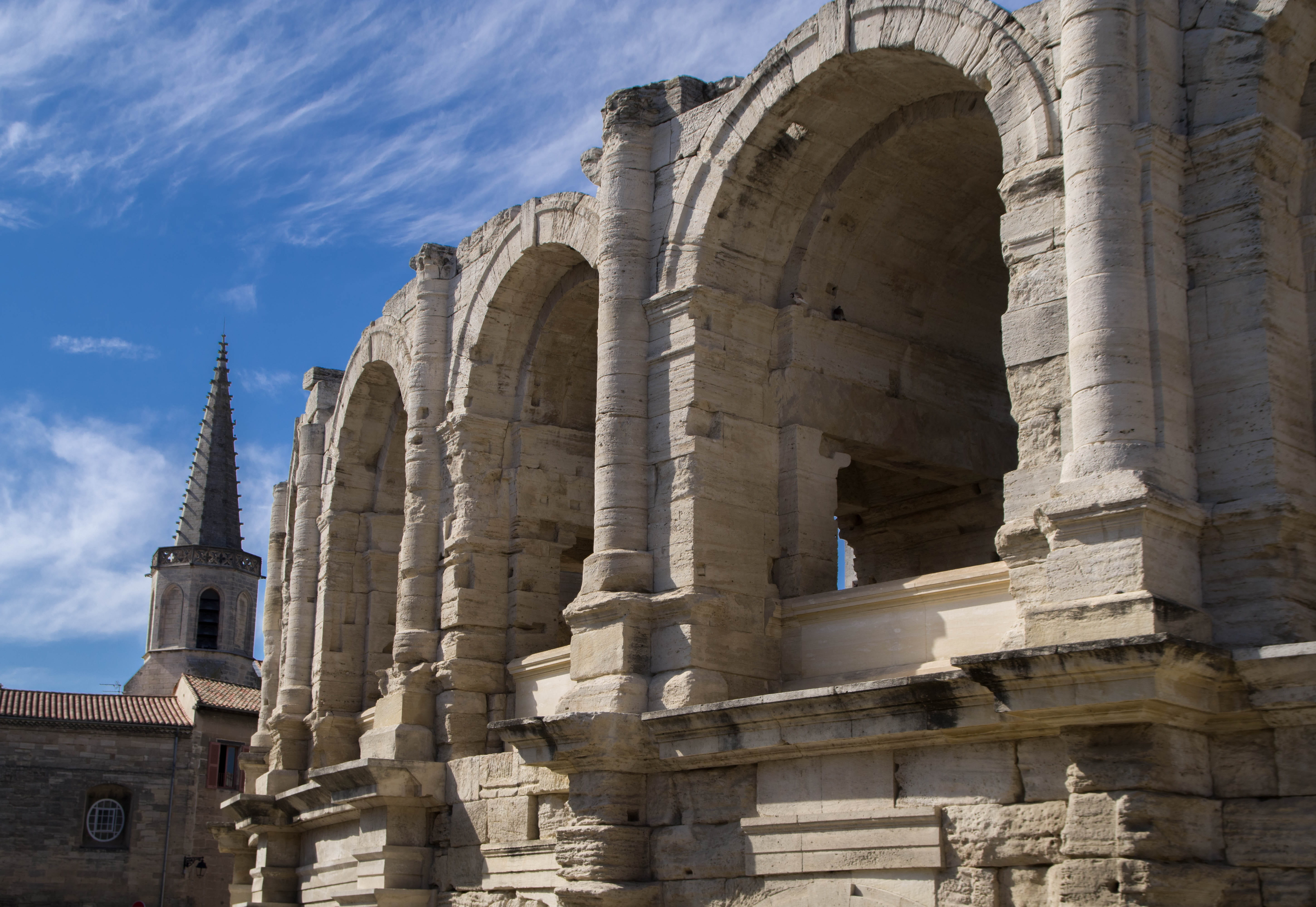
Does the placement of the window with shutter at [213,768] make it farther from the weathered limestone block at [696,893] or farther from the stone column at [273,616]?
the weathered limestone block at [696,893]

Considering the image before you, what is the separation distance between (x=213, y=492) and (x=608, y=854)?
41.3 m

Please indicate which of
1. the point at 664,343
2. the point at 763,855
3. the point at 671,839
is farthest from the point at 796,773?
the point at 664,343

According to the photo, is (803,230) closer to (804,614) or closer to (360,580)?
(804,614)

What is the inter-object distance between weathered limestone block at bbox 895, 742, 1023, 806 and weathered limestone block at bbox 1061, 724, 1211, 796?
0.55m

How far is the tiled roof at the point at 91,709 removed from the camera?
2952cm

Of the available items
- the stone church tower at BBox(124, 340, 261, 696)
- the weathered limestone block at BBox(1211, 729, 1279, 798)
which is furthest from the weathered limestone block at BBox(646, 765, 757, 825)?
the stone church tower at BBox(124, 340, 261, 696)

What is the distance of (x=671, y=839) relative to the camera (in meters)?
9.44

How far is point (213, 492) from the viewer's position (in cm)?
4853

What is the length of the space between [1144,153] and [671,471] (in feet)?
11.8

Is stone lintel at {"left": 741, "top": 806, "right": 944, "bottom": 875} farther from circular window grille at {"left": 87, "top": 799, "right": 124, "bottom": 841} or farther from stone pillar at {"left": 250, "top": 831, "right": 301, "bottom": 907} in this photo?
circular window grille at {"left": 87, "top": 799, "right": 124, "bottom": 841}

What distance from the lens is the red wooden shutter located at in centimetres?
2988

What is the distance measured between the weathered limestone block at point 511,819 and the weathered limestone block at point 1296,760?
5380mm

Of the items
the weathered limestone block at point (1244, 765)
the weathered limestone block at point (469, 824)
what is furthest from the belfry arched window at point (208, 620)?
the weathered limestone block at point (1244, 765)

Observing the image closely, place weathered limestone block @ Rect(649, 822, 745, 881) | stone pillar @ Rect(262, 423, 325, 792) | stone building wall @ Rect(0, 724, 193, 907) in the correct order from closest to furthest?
weathered limestone block @ Rect(649, 822, 745, 881)
stone pillar @ Rect(262, 423, 325, 792)
stone building wall @ Rect(0, 724, 193, 907)
